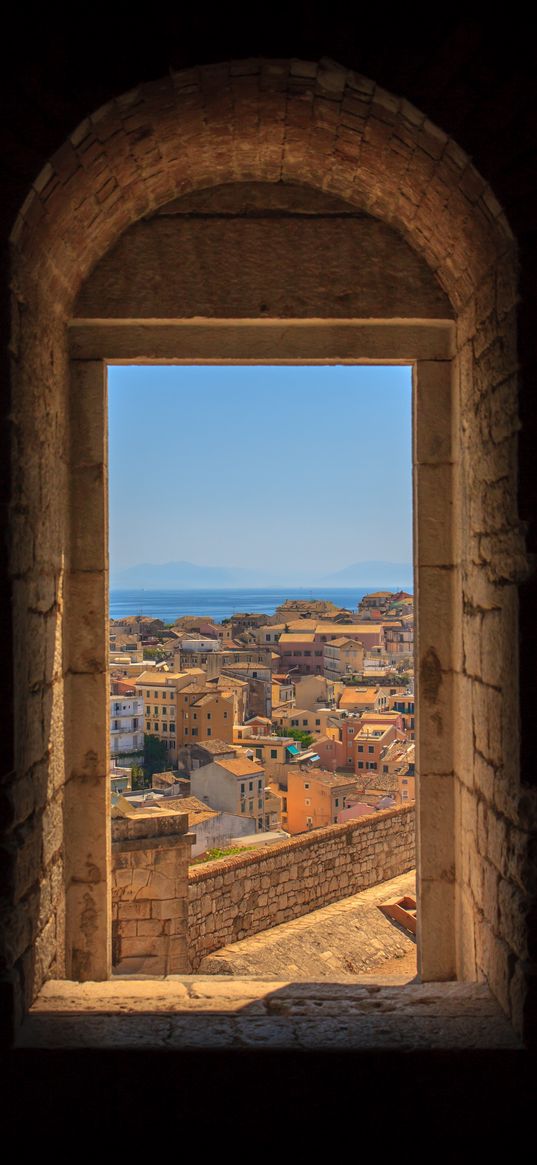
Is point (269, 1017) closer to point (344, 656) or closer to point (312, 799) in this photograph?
point (344, 656)

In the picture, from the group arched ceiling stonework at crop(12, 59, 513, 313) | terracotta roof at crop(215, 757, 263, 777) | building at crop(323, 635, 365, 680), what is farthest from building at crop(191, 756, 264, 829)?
arched ceiling stonework at crop(12, 59, 513, 313)

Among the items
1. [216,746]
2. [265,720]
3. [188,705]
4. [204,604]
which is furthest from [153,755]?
[204,604]

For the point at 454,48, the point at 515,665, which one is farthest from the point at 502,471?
the point at 454,48

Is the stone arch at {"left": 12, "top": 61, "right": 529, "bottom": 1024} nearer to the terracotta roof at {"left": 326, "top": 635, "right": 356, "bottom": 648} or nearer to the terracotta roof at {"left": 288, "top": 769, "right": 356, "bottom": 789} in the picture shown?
the terracotta roof at {"left": 326, "top": 635, "right": 356, "bottom": 648}

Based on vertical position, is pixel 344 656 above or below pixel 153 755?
above

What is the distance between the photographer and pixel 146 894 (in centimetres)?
567

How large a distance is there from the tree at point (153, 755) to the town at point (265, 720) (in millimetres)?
25

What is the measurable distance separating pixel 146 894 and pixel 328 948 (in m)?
3.78

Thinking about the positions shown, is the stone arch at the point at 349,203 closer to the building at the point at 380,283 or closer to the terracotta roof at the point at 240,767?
the building at the point at 380,283

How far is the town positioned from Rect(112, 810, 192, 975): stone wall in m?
3.83

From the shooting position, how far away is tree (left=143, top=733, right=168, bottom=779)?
502 inches

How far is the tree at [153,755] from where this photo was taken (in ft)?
41.9

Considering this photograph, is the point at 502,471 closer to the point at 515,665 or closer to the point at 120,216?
the point at 515,665

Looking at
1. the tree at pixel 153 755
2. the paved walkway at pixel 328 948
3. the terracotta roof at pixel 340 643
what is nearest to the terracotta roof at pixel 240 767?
the tree at pixel 153 755
